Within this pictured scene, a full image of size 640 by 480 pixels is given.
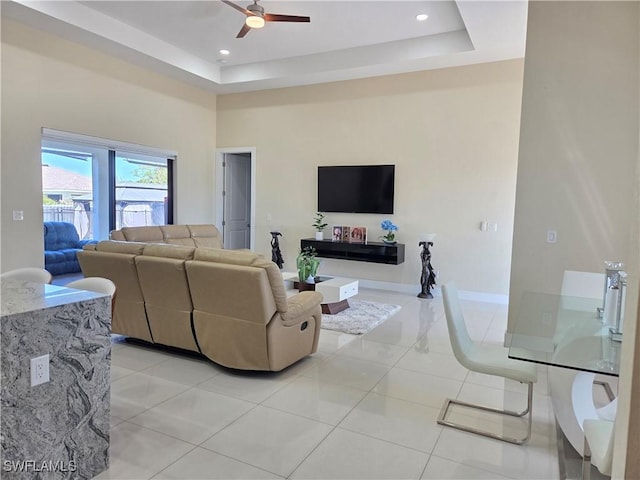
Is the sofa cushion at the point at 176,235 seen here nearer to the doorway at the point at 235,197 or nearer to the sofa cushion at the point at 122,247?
the doorway at the point at 235,197

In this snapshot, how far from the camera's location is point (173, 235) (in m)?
6.46

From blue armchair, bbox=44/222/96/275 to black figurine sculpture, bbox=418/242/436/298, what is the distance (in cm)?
573

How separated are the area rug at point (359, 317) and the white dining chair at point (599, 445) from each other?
277 centimetres

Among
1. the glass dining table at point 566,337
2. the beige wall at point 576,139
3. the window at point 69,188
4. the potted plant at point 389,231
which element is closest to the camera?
the glass dining table at point 566,337

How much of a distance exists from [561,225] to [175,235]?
208 inches

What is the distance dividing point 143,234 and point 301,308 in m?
3.55

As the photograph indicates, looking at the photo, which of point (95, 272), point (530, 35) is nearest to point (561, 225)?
point (530, 35)

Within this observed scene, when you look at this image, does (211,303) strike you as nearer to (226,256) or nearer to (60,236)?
(226,256)

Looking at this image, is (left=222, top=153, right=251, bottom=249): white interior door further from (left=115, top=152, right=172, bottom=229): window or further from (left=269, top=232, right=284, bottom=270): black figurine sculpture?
(left=269, top=232, right=284, bottom=270): black figurine sculpture

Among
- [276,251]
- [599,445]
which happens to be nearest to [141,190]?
[276,251]

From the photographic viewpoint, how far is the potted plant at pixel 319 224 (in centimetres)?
711

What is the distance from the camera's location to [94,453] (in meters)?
2.04

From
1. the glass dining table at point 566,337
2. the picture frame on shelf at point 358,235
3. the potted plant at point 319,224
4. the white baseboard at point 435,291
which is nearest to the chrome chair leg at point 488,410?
the glass dining table at point 566,337

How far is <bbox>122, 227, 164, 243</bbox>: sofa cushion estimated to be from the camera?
566cm
